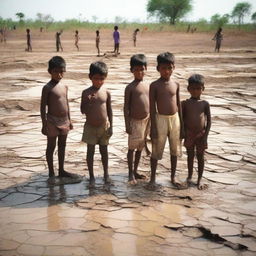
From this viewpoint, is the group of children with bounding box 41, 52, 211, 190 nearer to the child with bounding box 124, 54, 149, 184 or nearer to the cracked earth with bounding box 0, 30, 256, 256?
the child with bounding box 124, 54, 149, 184

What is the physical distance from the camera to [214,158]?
439 cm

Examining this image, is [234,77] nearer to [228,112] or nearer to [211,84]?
[211,84]

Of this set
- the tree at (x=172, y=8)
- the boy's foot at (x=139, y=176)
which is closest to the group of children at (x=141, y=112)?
the boy's foot at (x=139, y=176)

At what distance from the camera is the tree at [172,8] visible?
51.9 meters

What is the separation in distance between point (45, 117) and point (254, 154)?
9.10 feet

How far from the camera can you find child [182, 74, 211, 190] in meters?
3.41

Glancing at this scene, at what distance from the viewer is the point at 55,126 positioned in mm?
3457

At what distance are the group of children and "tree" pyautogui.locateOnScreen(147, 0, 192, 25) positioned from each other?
166ft

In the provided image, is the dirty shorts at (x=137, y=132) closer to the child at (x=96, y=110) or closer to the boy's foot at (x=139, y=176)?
the child at (x=96, y=110)

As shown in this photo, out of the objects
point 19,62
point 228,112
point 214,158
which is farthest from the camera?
point 19,62

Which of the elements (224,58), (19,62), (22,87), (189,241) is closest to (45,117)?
(189,241)

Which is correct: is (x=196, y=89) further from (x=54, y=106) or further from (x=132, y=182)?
(x=54, y=106)

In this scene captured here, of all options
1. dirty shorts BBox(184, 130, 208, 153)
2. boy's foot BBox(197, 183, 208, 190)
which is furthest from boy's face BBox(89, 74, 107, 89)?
boy's foot BBox(197, 183, 208, 190)

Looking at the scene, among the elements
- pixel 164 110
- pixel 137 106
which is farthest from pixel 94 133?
pixel 164 110
